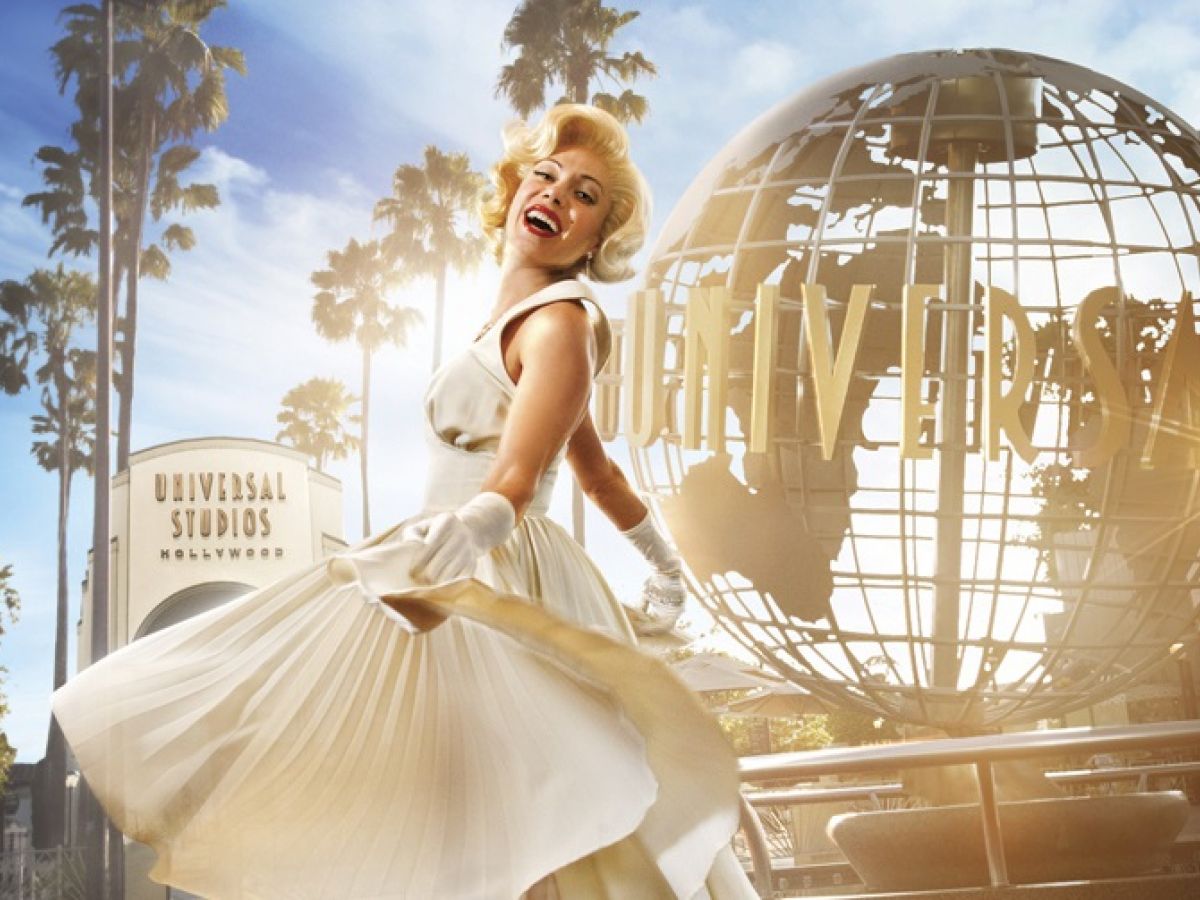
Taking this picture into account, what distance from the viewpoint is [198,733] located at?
3.94 feet

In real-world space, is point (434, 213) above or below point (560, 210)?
above

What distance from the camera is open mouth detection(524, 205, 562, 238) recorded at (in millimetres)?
1507

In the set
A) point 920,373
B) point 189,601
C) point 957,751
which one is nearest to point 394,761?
point 957,751

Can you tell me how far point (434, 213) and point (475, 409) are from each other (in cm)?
1421

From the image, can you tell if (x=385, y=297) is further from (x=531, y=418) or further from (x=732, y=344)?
(x=531, y=418)

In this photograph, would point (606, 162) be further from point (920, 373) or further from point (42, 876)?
point (42, 876)

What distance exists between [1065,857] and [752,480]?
4.06 feet

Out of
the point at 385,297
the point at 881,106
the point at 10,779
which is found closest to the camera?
the point at 881,106

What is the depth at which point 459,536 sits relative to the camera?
1120 mm

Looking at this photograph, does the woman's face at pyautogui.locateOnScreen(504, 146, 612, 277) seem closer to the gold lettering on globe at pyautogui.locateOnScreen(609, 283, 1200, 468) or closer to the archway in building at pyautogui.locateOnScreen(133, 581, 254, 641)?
the gold lettering on globe at pyautogui.locateOnScreen(609, 283, 1200, 468)

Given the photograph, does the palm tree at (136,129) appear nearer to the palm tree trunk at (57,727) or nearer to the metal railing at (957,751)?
the palm tree trunk at (57,727)

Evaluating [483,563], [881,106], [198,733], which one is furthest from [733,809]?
[881,106]

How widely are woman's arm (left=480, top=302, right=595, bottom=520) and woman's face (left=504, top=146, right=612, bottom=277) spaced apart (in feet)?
0.56

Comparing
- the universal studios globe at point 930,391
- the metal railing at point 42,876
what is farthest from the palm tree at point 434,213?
the universal studios globe at point 930,391
